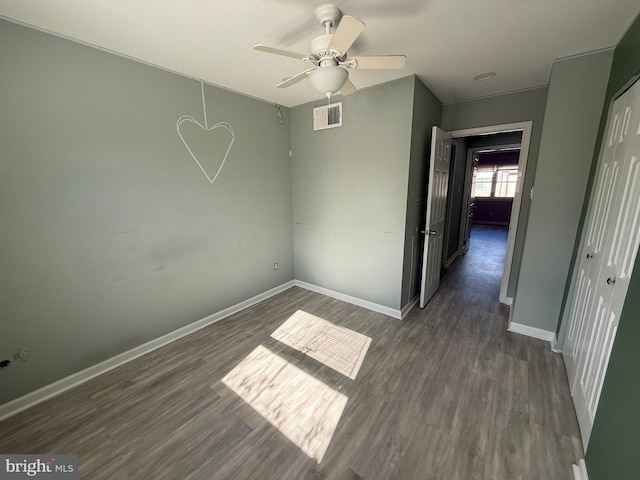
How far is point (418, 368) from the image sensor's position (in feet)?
6.88

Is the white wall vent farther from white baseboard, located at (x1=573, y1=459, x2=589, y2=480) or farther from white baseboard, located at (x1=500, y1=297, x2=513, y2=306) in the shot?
white baseboard, located at (x1=573, y1=459, x2=589, y2=480)

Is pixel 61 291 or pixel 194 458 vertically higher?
pixel 61 291

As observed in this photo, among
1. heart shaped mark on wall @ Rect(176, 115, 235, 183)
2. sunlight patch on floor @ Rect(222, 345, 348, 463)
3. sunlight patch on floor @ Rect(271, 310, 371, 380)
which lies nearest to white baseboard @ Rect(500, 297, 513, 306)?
sunlight patch on floor @ Rect(271, 310, 371, 380)

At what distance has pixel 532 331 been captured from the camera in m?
2.47

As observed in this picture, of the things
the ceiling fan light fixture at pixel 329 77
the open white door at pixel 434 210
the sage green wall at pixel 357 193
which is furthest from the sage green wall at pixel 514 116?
the ceiling fan light fixture at pixel 329 77

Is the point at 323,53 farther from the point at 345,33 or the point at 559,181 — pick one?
the point at 559,181

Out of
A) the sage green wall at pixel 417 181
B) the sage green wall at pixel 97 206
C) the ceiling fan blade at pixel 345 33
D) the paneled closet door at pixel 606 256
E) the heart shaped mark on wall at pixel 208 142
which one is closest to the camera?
the ceiling fan blade at pixel 345 33

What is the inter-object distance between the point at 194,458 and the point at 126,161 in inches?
85.3

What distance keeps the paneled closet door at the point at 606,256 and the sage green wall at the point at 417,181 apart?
1.36 meters

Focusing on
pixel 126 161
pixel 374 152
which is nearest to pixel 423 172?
pixel 374 152

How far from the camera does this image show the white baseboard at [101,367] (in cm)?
171

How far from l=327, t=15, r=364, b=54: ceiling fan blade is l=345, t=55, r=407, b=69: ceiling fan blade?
0.15m

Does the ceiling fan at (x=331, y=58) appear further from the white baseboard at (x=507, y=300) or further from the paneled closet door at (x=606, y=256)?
the white baseboard at (x=507, y=300)

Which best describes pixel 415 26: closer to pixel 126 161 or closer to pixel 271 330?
pixel 126 161
